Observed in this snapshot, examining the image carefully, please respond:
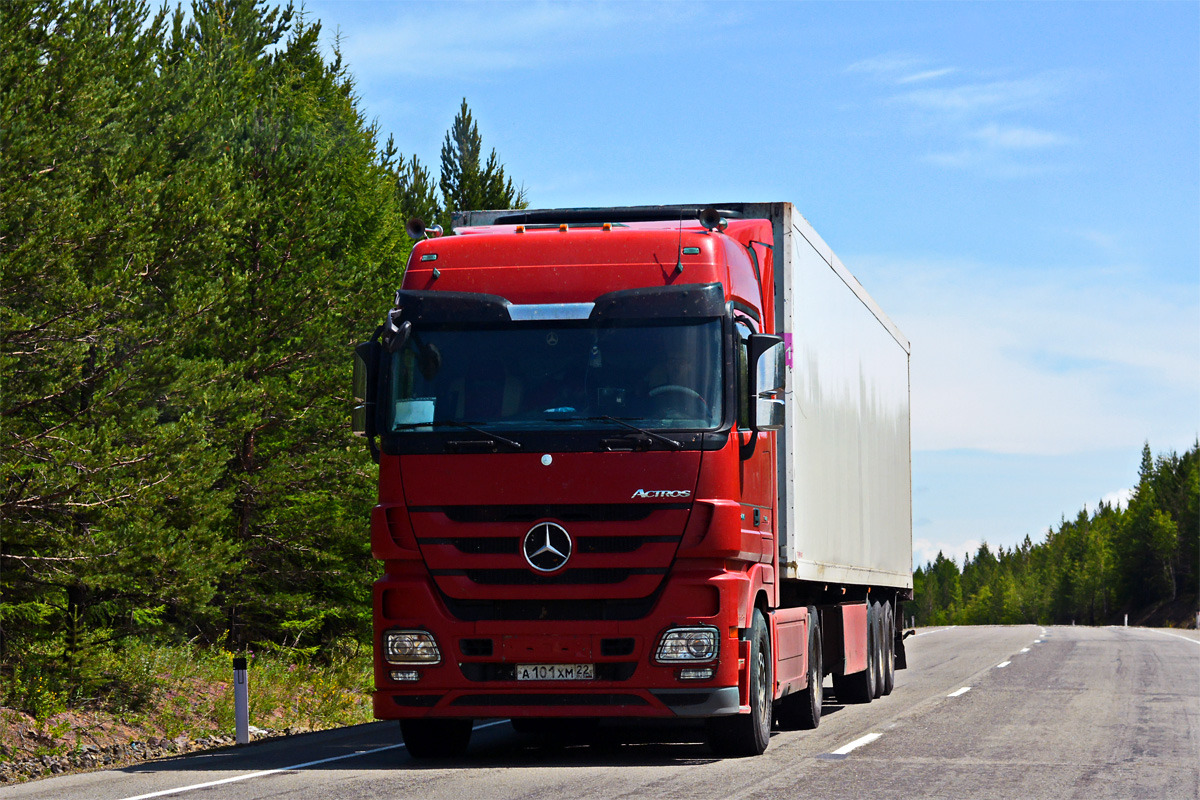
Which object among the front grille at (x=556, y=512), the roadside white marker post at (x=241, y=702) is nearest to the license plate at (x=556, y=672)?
the front grille at (x=556, y=512)

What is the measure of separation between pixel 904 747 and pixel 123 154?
12.3 m

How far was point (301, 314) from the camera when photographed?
2467cm

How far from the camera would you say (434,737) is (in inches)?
452

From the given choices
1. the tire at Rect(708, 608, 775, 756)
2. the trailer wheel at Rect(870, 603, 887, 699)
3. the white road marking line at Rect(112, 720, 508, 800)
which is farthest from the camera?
the trailer wheel at Rect(870, 603, 887, 699)

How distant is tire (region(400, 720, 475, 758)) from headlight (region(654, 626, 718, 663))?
2.08 metres

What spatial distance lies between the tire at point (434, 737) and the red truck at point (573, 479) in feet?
0.15

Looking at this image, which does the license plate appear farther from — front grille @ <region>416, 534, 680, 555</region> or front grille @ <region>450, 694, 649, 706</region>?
front grille @ <region>416, 534, 680, 555</region>

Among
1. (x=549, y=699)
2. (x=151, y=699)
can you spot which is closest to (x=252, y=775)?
(x=549, y=699)

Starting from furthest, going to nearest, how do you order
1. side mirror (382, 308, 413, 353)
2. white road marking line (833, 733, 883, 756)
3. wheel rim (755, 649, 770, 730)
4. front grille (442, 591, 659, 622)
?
1. white road marking line (833, 733, 883, 756)
2. wheel rim (755, 649, 770, 730)
3. side mirror (382, 308, 413, 353)
4. front grille (442, 591, 659, 622)

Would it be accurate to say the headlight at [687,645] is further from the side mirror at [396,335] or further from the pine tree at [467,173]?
the pine tree at [467,173]

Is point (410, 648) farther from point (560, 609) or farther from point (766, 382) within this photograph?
point (766, 382)

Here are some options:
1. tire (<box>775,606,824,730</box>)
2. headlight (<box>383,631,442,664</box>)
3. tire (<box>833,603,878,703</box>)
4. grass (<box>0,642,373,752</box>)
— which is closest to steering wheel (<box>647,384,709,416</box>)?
headlight (<box>383,631,442,664</box>)

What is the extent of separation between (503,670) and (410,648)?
702mm

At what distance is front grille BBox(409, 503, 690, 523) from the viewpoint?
1016 centimetres
